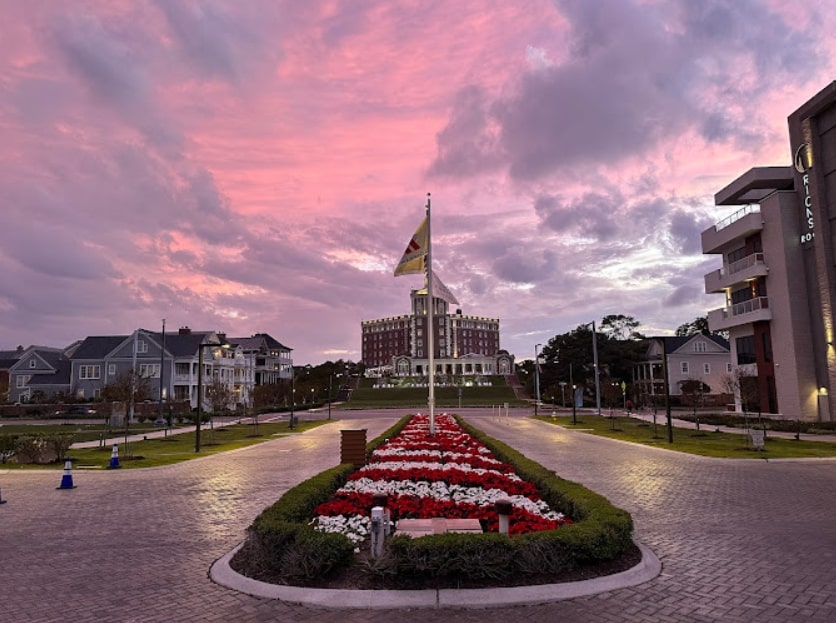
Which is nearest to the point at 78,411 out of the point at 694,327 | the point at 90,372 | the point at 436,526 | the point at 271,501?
the point at 90,372

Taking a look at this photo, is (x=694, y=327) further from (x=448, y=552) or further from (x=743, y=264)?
(x=448, y=552)

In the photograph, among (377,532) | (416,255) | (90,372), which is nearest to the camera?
(377,532)

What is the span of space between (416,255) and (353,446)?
10.4 metres

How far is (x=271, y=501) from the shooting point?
13609 mm

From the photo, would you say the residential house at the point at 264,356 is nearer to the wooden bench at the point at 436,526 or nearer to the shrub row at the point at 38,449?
the shrub row at the point at 38,449

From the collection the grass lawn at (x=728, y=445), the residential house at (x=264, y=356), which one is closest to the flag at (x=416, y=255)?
the grass lawn at (x=728, y=445)

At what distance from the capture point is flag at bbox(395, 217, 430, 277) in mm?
24859

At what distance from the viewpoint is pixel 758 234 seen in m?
44.5

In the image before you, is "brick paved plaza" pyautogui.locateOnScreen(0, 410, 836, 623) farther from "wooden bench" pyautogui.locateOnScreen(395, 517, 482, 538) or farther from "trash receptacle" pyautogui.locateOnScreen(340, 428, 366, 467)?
"wooden bench" pyautogui.locateOnScreen(395, 517, 482, 538)

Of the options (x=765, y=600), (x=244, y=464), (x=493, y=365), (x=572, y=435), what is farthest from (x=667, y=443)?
(x=493, y=365)

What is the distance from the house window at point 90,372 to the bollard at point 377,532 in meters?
82.2

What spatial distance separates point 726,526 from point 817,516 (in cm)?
242

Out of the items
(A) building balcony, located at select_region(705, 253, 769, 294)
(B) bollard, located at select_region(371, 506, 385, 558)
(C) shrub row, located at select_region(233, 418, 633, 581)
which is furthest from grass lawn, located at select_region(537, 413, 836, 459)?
(B) bollard, located at select_region(371, 506, 385, 558)

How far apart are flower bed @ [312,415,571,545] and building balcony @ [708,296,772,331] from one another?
106 ft
